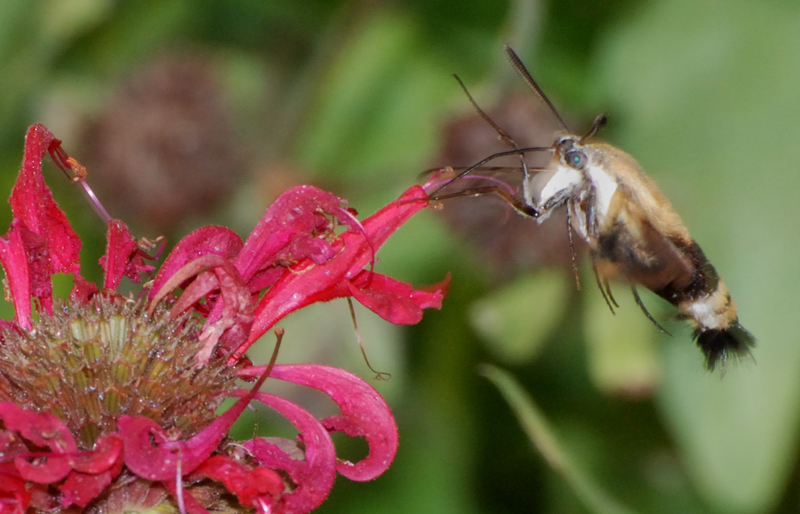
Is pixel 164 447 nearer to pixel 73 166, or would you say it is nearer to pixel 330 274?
pixel 330 274

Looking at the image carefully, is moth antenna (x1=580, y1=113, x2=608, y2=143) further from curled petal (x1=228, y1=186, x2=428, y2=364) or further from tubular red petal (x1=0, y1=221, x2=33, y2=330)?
tubular red petal (x1=0, y1=221, x2=33, y2=330)

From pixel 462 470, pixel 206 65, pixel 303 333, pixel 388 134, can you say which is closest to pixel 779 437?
pixel 462 470

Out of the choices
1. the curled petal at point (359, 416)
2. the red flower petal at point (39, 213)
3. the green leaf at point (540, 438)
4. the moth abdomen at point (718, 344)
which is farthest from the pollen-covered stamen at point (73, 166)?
the moth abdomen at point (718, 344)

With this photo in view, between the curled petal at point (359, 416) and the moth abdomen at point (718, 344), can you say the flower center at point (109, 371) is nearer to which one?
the curled petal at point (359, 416)

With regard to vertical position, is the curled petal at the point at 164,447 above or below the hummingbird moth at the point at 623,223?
Result: above

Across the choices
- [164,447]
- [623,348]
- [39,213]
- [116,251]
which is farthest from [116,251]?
[623,348]

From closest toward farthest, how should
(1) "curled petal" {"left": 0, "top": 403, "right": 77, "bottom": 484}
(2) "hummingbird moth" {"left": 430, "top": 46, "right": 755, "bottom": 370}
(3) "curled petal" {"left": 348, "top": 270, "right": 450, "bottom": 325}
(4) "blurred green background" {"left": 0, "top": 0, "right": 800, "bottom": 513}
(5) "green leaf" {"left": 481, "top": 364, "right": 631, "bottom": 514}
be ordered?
1. (1) "curled petal" {"left": 0, "top": 403, "right": 77, "bottom": 484}
2. (3) "curled petal" {"left": 348, "top": 270, "right": 450, "bottom": 325}
3. (2) "hummingbird moth" {"left": 430, "top": 46, "right": 755, "bottom": 370}
4. (5) "green leaf" {"left": 481, "top": 364, "right": 631, "bottom": 514}
5. (4) "blurred green background" {"left": 0, "top": 0, "right": 800, "bottom": 513}

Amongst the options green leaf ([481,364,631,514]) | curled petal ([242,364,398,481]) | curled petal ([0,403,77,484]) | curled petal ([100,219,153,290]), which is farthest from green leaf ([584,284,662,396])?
curled petal ([0,403,77,484])

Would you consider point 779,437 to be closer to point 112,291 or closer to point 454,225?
point 454,225
